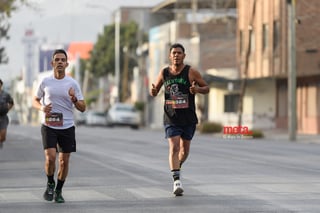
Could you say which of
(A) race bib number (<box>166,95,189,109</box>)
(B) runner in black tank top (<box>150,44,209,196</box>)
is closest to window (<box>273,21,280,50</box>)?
(B) runner in black tank top (<box>150,44,209,196</box>)

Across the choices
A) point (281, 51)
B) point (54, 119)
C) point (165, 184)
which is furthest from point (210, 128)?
point (54, 119)

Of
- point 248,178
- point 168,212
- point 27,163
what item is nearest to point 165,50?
point 27,163

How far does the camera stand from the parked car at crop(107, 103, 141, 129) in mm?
75688

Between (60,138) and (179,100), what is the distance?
1.91m

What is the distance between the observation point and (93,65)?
111812mm

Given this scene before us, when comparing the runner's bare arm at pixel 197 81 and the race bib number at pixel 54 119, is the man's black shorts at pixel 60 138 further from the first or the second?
the runner's bare arm at pixel 197 81

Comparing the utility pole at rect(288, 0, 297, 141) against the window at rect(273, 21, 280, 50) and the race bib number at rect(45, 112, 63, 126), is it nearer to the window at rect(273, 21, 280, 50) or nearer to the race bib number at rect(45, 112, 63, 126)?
the window at rect(273, 21, 280, 50)

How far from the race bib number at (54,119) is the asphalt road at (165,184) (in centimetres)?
106

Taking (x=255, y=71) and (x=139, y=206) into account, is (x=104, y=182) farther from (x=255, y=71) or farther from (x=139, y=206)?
(x=255, y=71)

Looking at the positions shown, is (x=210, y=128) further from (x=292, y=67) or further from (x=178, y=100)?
(x=178, y=100)

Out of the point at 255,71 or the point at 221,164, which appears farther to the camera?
the point at 255,71

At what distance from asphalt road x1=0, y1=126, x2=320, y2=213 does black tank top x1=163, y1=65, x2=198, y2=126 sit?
1.08m

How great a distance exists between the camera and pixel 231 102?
69.7m

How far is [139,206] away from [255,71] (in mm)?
48838
